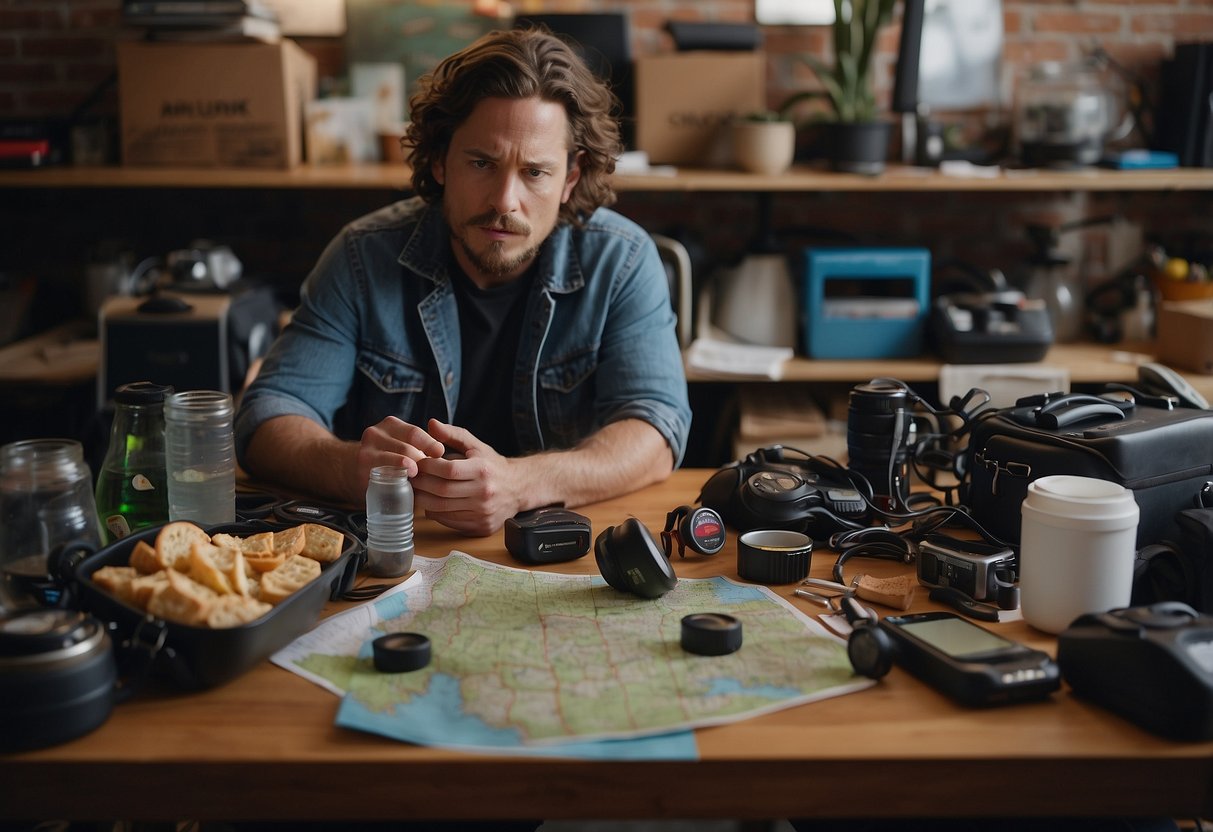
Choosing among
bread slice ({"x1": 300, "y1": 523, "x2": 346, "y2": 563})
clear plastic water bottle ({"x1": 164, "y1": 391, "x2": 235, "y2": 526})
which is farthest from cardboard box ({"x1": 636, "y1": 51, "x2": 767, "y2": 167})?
bread slice ({"x1": 300, "y1": 523, "x2": 346, "y2": 563})

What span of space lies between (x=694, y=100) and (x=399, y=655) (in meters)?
2.51

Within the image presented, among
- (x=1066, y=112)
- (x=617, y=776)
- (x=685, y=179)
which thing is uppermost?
(x=1066, y=112)

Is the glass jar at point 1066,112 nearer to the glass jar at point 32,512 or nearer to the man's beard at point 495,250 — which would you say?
the man's beard at point 495,250

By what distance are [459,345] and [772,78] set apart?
180 cm

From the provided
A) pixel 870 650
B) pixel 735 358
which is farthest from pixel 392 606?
pixel 735 358

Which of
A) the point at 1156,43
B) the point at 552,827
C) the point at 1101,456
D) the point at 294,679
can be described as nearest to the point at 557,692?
the point at 294,679

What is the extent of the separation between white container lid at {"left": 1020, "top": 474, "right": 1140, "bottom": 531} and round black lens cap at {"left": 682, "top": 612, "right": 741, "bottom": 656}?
0.33 metres

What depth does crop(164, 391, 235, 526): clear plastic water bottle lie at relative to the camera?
1.40m

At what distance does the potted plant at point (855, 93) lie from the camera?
3.17 metres

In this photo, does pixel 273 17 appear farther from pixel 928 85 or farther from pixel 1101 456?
pixel 1101 456

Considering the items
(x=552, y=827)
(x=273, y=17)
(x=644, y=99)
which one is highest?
(x=273, y=17)

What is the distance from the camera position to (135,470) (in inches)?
55.9

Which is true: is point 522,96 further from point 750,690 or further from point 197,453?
point 750,690

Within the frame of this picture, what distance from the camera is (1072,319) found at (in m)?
3.38
